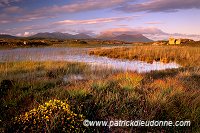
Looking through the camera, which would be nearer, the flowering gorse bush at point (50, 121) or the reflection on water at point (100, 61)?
the flowering gorse bush at point (50, 121)

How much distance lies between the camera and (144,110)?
641cm

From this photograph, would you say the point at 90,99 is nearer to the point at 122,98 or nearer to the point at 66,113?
the point at 122,98

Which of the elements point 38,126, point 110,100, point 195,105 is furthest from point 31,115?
point 195,105

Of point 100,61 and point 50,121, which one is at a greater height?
point 50,121

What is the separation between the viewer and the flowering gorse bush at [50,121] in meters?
5.34

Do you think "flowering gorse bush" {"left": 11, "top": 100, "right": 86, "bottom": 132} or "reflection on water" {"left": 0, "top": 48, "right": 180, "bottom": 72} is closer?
"flowering gorse bush" {"left": 11, "top": 100, "right": 86, "bottom": 132}

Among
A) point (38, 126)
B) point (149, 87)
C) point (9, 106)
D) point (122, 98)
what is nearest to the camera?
point (38, 126)

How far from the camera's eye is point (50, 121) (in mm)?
5578

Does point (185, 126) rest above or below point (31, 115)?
below

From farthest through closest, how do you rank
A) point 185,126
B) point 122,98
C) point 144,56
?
point 144,56 → point 122,98 → point 185,126

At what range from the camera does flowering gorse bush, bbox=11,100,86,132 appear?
5.34 m

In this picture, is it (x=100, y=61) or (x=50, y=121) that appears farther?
(x=100, y=61)

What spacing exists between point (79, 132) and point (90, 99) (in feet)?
5.72

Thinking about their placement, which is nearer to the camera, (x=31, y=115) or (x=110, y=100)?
(x=31, y=115)
